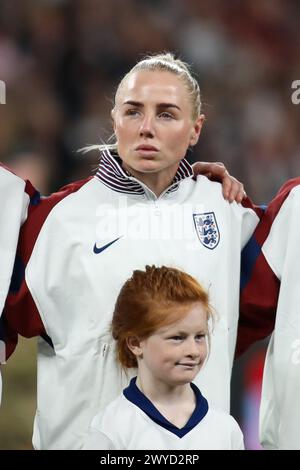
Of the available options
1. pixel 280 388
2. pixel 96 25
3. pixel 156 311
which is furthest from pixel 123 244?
pixel 96 25

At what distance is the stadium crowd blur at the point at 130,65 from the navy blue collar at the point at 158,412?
177cm

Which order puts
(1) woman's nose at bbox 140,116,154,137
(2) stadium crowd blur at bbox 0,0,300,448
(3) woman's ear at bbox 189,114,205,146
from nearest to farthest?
(1) woman's nose at bbox 140,116,154,137, (3) woman's ear at bbox 189,114,205,146, (2) stadium crowd blur at bbox 0,0,300,448

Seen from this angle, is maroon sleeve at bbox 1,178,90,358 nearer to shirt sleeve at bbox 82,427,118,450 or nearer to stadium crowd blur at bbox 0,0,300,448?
shirt sleeve at bbox 82,427,118,450

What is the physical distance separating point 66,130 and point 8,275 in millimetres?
1877

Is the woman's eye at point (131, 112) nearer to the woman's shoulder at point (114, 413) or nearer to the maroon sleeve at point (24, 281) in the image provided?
the maroon sleeve at point (24, 281)

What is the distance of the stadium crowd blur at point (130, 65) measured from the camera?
4.16 metres

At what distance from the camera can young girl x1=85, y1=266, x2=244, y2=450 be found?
2.20 m

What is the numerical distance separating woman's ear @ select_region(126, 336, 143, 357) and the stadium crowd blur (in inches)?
67.1

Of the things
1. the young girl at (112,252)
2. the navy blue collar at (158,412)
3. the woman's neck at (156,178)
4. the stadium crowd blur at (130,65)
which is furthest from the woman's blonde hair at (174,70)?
the stadium crowd blur at (130,65)

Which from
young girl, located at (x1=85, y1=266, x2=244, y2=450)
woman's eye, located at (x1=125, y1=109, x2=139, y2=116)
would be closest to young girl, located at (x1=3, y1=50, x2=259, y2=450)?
woman's eye, located at (x1=125, y1=109, x2=139, y2=116)

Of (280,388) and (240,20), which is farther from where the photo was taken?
(240,20)

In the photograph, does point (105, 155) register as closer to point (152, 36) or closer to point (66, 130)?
point (66, 130)

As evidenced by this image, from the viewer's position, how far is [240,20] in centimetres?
472

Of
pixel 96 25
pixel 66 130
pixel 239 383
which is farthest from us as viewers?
pixel 96 25
